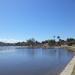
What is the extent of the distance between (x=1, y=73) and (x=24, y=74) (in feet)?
9.56

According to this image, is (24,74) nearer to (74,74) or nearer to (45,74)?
(45,74)

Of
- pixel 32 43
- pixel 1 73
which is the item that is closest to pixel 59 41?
pixel 32 43

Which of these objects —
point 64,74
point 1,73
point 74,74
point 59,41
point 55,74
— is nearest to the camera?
point 74,74

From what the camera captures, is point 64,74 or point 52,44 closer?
point 64,74

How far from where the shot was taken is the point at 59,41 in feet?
587

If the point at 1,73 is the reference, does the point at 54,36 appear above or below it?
above

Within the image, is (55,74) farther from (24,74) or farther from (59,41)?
(59,41)

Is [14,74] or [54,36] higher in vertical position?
[54,36]

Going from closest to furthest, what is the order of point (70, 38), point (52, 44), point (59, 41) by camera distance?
point (52, 44)
point (59, 41)
point (70, 38)

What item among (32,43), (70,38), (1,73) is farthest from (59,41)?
(1,73)

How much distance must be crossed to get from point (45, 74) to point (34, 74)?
1.29 meters

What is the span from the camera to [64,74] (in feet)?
59.3

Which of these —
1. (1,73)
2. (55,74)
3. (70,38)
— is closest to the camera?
(55,74)

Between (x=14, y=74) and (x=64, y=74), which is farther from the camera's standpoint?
(x=14, y=74)
